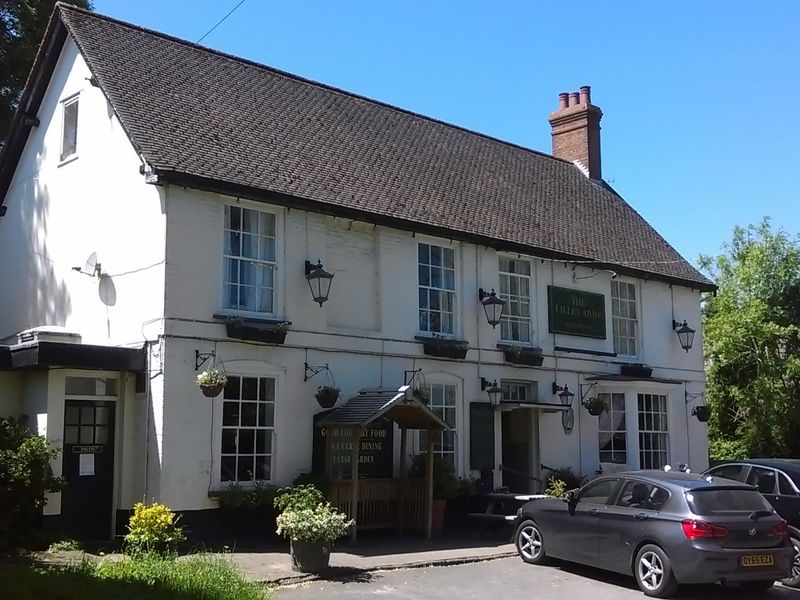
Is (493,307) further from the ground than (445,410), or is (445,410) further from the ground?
(493,307)

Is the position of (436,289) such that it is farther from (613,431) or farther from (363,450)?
(613,431)

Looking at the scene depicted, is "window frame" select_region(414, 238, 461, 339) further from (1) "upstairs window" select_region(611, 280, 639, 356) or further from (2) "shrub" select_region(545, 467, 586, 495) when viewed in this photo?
(1) "upstairs window" select_region(611, 280, 639, 356)

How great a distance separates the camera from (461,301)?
703 inches

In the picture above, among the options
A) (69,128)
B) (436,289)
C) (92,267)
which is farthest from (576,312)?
(69,128)

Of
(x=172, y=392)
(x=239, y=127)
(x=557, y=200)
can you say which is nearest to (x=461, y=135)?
(x=557, y=200)

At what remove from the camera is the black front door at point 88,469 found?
1376cm

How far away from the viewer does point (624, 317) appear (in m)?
21.7

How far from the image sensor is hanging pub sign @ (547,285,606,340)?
19.7 m

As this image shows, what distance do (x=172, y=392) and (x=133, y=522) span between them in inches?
85.2

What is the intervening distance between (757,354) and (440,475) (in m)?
15.0

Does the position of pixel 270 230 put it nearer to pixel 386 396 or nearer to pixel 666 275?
pixel 386 396

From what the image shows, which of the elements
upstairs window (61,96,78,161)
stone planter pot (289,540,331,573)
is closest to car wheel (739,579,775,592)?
stone planter pot (289,540,331,573)

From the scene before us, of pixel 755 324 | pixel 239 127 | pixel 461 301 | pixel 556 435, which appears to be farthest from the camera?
pixel 755 324

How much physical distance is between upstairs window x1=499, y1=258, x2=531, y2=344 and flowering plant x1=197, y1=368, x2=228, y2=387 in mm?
7180
